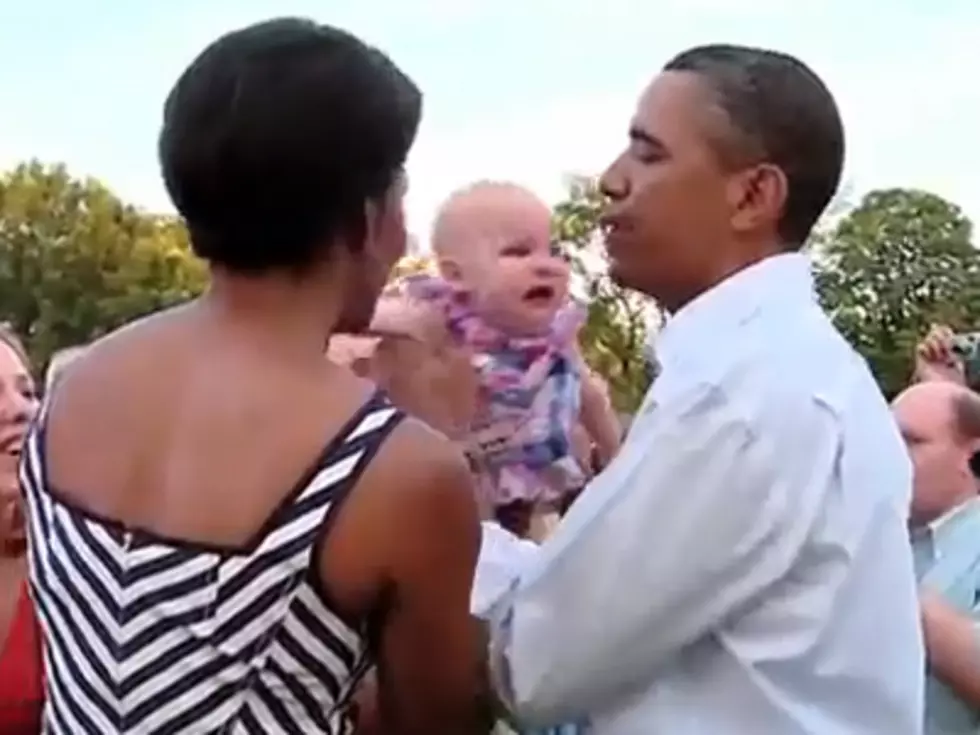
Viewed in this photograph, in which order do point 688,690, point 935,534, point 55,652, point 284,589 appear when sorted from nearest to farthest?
point 284,589 < point 55,652 < point 688,690 < point 935,534

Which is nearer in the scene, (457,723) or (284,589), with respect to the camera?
(284,589)

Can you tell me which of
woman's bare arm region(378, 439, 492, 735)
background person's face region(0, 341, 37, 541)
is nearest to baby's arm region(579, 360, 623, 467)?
background person's face region(0, 341, 37, 541)

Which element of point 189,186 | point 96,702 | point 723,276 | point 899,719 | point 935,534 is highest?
point 189,186

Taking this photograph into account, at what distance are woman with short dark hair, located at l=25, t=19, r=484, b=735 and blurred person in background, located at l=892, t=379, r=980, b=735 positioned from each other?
6.47 feet

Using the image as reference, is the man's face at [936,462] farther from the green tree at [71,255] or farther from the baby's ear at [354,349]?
the green tree at [71,255]

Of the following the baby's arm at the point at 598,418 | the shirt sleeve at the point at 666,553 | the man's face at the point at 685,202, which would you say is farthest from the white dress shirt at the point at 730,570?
the baby's arm at the point at 598,418

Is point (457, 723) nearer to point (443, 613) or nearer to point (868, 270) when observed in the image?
point (443, 613)

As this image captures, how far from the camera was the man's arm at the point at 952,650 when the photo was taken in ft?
13.5

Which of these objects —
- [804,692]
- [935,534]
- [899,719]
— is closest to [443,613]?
[804,692]

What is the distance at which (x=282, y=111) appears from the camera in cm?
228

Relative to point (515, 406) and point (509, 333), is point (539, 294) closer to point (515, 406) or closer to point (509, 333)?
point (509, 333)

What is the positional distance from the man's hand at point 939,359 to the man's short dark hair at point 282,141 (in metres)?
4.22

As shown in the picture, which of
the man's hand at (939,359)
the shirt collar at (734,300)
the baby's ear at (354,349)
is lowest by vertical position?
the man's hand at (939,359)

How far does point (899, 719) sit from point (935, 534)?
7.17 ft
